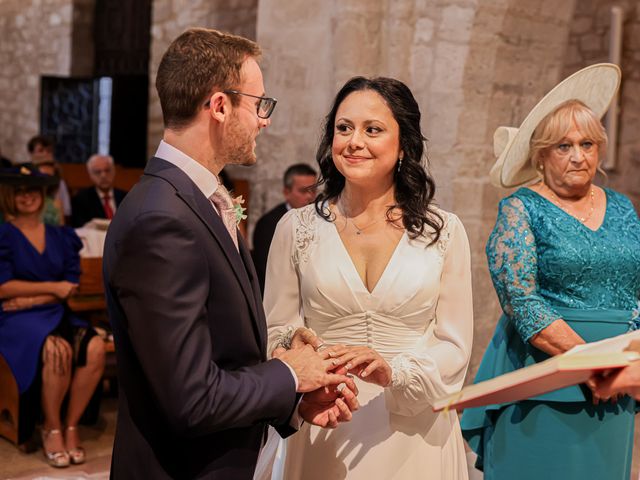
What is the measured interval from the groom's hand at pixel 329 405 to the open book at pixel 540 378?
0.29 metres

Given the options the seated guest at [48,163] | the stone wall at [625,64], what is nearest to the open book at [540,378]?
the seated guest at [48,163]

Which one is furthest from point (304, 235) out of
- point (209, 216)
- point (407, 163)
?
point (209, 216)

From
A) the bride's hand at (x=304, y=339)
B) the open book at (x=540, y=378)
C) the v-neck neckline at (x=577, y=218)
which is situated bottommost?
the bride's hand at (x=304, y=339)

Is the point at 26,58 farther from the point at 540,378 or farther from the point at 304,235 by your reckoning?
the point at 540,378

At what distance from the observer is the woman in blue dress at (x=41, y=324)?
195 inches

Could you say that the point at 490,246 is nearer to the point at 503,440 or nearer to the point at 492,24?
the point at 503,440

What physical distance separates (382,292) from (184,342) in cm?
93

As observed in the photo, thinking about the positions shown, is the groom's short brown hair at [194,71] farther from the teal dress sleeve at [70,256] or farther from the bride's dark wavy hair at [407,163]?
the teal dress sleeve at [70,256]

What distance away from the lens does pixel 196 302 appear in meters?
1.74

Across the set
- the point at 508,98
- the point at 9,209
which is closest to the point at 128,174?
the point at 9,209

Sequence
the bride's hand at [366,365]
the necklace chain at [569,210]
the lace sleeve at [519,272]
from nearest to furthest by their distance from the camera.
A: the bride's hand at [366,365] → the lace sleeve at [519,272] → the necklace chain at [569,210]

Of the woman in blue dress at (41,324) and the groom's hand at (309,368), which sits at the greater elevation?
the groom's hand at (309,368)

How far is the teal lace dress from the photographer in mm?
2939

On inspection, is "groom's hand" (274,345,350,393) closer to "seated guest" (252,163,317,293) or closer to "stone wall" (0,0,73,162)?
"seated guest" (252,163,317,293)
